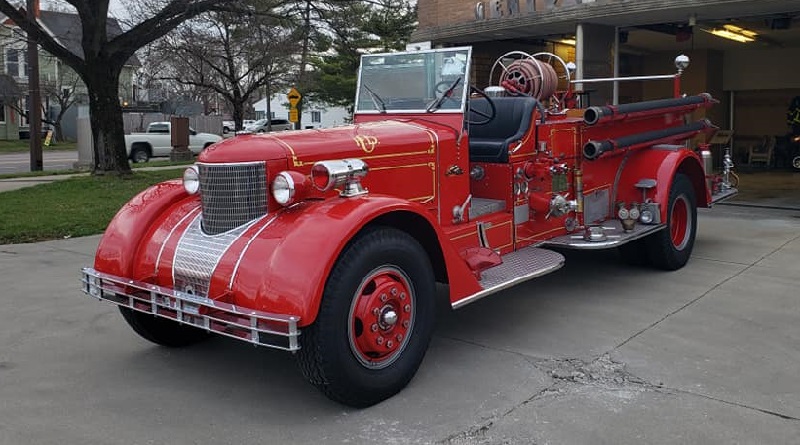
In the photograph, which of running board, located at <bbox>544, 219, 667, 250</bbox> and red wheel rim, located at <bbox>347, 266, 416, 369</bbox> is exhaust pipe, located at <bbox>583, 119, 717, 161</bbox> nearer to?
running board, located at <bbox>544, 219, 667, 250</bbox>

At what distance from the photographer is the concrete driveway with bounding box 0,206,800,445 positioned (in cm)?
375

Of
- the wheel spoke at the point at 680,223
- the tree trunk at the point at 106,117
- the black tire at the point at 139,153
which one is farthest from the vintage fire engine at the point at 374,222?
the black tire at the point at 139,153

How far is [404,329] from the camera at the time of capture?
4.21m

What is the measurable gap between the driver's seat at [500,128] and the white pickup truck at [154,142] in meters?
22.2

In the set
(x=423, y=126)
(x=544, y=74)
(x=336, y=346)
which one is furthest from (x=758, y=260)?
(x=336, y=346)

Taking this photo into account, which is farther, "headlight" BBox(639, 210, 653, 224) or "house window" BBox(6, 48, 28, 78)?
"house window" BBox(6, 48, 28, 78)

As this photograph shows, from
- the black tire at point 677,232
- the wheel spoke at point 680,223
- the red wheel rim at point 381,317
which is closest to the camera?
the red wheel rim at point 381,317

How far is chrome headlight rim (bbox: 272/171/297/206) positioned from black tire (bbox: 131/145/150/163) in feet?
80.2

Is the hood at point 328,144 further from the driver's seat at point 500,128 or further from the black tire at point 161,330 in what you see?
the black tire at point 161,330

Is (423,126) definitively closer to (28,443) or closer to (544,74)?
(544,74)

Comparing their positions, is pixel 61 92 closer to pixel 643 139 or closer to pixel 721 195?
pixel 721 195

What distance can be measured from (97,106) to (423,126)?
12067mm

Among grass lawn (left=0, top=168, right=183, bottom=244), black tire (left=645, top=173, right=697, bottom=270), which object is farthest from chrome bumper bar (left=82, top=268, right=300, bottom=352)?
grass lawn (left=0, top=168, right=183, bottom=244)

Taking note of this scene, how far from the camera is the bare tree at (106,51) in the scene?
14.7 m
